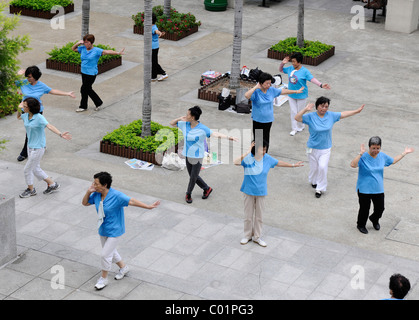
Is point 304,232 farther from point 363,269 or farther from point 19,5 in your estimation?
point 19,5

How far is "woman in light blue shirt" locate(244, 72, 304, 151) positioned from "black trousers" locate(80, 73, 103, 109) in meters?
4.30

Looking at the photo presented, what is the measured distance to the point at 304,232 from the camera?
512 inches

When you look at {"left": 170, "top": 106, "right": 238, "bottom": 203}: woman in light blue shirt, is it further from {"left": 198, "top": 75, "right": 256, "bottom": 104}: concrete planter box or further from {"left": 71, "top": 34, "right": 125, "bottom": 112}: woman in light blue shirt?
{"left": 198, "top": 75, "right": 256, "bottom": 104}: concrete planter box

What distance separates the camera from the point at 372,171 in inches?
494

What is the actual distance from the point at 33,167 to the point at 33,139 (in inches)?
19.3

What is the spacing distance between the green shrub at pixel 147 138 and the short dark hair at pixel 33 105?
2527 mm

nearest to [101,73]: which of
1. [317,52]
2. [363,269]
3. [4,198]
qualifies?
Result: [317,52]

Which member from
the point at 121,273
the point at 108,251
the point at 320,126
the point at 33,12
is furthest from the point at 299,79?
the point at 33,12

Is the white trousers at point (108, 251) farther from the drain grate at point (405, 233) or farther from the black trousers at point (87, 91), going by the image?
the black trousers at point (87, 91)

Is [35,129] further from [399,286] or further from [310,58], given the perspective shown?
[310,58]

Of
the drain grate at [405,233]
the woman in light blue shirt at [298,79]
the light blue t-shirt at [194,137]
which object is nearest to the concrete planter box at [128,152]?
the light blue t-shirt at [194,137]

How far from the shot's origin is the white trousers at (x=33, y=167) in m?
13.6

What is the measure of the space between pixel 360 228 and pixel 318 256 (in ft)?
4.12

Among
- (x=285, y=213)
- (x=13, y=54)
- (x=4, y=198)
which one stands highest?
(x=13, y=54)
